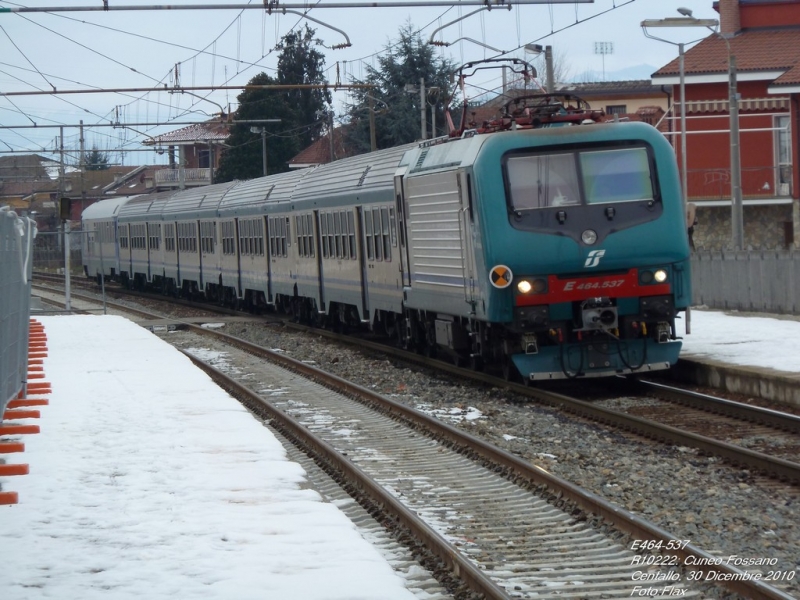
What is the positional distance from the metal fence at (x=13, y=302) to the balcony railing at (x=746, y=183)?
84.6 feet

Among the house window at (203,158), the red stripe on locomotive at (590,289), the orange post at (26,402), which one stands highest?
the house window at (203,158)

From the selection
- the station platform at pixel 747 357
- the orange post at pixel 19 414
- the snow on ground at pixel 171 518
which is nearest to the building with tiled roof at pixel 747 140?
the station platform at pixel 747 357

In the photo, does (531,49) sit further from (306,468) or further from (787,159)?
(306,468)

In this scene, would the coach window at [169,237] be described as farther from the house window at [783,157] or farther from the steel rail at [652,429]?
the steel rail at [652,429]

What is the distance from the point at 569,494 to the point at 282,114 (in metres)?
73.4

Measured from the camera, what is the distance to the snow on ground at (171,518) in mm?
6023

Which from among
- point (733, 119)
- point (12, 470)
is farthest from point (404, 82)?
point (12, 470)

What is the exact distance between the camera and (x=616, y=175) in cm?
1372

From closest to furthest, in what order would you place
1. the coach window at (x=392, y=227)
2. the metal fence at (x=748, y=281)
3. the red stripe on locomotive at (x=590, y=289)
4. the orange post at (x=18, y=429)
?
the orange post at (x=18, y=429) < the red stripe on locomotive at (x=590, y=289) < the coach window at (x=392, y=227) < the metal fence at (x=748, y=281)

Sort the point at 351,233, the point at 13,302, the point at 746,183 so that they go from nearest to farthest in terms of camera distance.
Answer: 1. the point at 13,302
2. the point at 351,233
3. the point at 746,183

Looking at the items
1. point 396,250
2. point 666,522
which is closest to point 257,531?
point 666,522

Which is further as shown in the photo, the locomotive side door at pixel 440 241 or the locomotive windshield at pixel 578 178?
the locomotive side door at pixel 440 241

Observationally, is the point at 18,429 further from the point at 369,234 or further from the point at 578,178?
the point at 369,234

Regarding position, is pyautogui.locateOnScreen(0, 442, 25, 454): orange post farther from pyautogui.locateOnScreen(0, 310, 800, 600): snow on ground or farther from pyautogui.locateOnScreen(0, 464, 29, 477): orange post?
pyautogui.locateOnScreen(0, 464, 29, 477): orange post
